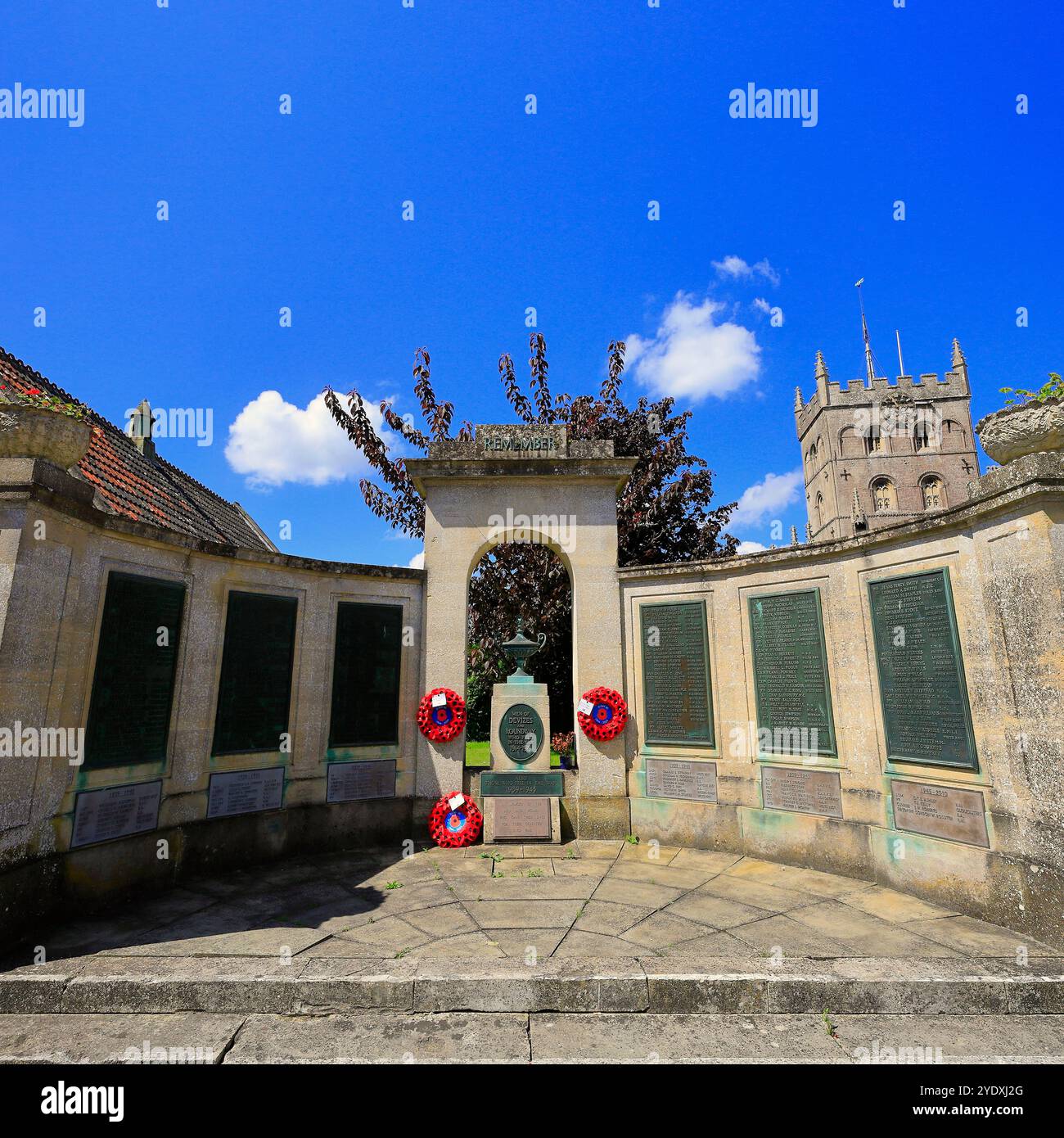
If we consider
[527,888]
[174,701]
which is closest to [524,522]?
[527,888]

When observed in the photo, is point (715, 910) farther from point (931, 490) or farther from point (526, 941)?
point (931, 490)

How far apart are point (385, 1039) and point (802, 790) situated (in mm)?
5462

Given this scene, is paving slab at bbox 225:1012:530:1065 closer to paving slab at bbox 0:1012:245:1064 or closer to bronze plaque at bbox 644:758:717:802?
paving slab at bbox 0:1012:245:1064

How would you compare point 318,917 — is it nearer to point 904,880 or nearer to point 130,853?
point 130,853

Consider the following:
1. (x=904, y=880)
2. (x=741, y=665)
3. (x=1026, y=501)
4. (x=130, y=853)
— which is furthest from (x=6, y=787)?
(x=1026, y=501)

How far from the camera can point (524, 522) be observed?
914 cm

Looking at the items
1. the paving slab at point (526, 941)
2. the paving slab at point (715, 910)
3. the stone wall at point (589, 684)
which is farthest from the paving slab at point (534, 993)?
the stone wall at point (589, 684)

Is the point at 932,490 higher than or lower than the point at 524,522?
higher

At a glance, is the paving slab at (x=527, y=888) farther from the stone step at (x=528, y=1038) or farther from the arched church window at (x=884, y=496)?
the arched church window at (x=884, y=496)

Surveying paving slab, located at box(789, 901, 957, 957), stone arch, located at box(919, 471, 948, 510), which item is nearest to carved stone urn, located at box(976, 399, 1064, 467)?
paving slab, located at box(789, 901, 957, 957)

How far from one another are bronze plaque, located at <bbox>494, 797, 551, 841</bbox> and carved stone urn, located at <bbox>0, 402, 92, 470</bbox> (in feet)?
20.8

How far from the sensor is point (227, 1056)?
3.33 m

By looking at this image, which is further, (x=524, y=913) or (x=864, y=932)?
(x=524, y=913)

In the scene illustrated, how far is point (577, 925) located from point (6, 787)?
482cm
